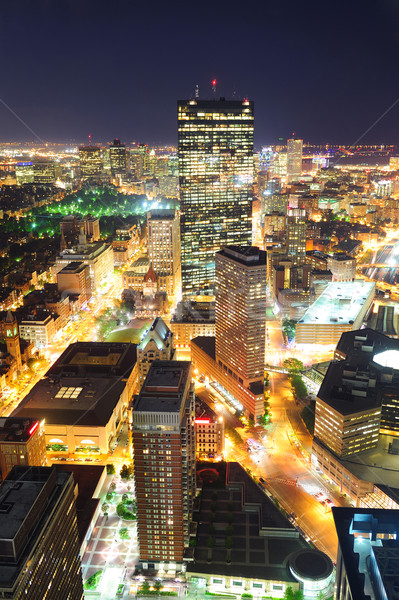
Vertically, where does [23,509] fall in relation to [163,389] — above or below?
below

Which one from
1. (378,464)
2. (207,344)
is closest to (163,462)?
(378,464)

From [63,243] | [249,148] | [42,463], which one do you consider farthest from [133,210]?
[42,463]

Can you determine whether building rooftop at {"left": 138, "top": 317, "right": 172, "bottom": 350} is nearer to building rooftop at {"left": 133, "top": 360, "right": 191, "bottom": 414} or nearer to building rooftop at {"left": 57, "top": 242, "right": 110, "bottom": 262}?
building rooftop at {"left": 133, "top": 360, "right": 191, "bottom": 414}

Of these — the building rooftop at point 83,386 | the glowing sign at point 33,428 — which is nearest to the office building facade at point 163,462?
the glowing sign at point 33,428

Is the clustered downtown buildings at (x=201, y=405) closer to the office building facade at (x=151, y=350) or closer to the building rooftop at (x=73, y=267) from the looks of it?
the office building facade at (x=151, y=350)

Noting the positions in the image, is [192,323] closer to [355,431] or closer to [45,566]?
[355,431]

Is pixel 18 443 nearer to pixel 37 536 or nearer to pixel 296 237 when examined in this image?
pixel 37 536

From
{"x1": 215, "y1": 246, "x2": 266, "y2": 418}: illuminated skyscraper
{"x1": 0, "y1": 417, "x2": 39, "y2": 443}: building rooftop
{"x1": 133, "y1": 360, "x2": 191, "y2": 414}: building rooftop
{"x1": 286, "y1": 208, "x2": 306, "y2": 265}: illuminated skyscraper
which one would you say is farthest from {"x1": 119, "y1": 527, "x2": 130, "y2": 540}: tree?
{"x1": 286, "y1": 208, "x2": 306, "y2": 265}: illuminated skyscraper
